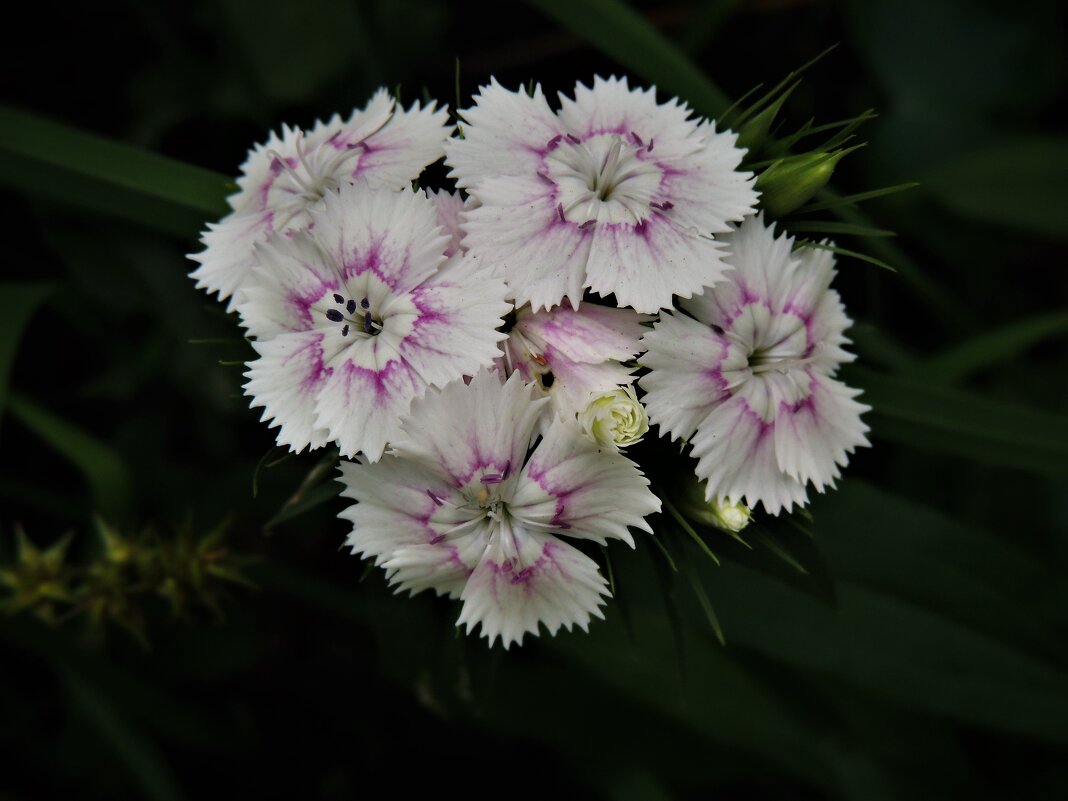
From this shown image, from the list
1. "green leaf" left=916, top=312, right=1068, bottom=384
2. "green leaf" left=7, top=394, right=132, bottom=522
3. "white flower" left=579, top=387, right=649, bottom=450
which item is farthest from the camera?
"green leaf" left=916, top=312, right=1068, bottom=384

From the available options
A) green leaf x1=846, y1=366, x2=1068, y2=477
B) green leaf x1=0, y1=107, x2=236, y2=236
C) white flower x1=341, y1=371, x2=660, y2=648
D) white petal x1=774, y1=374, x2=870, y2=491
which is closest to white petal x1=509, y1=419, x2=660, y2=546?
white flower x1=341, y1=371, x2=660, y2=648

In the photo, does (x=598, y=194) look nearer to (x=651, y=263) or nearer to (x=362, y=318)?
(x=651, y=263)

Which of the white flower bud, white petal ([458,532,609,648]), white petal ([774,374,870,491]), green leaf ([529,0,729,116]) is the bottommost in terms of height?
white petal ([458,532,609,648])

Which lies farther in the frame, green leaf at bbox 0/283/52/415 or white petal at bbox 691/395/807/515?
green leaf at bbox 0/283/52/415

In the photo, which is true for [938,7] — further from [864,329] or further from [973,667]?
[973,667]

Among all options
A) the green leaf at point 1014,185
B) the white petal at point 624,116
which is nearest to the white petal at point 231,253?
the white petal at point 624,116

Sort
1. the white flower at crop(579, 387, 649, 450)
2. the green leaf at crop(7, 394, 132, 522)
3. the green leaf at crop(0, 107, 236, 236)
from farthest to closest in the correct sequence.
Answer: the green leaf at crop(7, 394, 132, 522) < the green leaf at crop(0, 107, 236, 236) < the white flower at crop(579, 387, 649, 450)

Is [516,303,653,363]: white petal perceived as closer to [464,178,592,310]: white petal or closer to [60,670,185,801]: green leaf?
[464,178,592,310]: white petal
